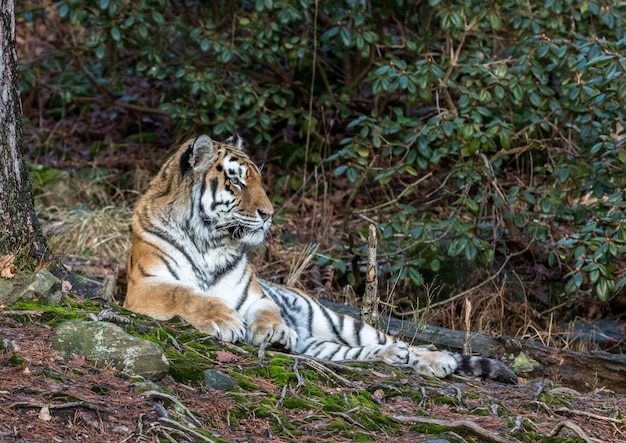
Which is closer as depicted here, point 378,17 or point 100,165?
point 378,17

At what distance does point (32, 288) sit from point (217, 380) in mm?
1037

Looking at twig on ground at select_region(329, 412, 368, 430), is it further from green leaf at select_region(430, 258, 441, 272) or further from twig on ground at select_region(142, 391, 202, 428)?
green leaf at select_region(430, 258, 441, 272)

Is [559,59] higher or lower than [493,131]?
Result: higher

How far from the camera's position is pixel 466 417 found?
4445mm

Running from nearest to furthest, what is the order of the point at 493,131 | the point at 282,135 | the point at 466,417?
1. the point at 466,417
2. the point at 493,131
3. the point at 282,135

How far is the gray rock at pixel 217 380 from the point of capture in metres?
4.18

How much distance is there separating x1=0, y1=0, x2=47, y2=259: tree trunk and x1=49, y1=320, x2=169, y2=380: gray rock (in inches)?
37.2

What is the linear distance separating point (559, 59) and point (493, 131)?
85 centimetres

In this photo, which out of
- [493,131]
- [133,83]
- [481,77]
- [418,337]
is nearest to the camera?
[418,337]

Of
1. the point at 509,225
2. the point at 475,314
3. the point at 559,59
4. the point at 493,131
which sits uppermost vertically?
the point at 559,59

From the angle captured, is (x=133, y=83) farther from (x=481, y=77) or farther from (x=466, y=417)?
(x=466, y=417)

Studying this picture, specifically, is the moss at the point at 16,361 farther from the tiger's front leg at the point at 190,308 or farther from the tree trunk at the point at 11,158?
the tiger's front leg at the point at 190,308

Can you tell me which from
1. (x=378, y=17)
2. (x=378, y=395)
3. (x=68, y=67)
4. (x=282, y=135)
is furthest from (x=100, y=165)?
(x=378, y=395)

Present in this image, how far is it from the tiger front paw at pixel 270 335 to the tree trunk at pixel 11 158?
1.24 m
